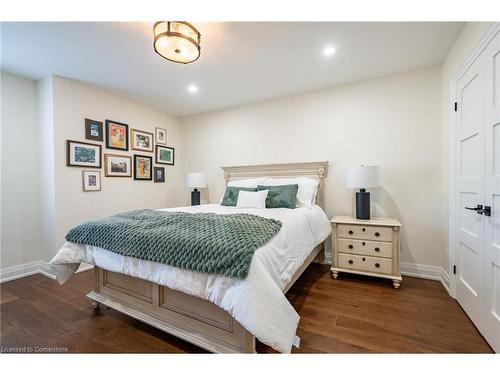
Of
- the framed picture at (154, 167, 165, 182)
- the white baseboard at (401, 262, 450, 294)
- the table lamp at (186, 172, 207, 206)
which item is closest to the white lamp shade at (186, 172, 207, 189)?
the table lamp at (186, 172, 207, 206)

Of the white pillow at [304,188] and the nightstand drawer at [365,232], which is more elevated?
the white pillow at [304,188]

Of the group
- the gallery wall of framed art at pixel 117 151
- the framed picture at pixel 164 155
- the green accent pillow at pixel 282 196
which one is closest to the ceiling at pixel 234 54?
the gallery wall of framed art at pixel 117 151

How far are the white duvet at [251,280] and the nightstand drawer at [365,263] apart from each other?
922 mm

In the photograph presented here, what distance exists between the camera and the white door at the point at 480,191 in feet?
4.51

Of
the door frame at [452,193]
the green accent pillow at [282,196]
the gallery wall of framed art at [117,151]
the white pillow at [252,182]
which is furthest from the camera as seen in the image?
the white pillow at [252,182]

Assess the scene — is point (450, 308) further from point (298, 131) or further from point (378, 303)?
point (298, 131)

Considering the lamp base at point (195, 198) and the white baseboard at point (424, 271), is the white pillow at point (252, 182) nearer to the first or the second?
the lamp base at point (195, 198)

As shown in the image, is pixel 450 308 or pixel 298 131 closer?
pixel 450 308

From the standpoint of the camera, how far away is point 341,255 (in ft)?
8.05

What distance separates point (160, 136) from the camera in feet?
13.0

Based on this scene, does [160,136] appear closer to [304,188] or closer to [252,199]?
[252,199]

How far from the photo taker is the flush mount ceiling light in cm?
163

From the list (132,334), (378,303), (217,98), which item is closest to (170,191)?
(217,98)
